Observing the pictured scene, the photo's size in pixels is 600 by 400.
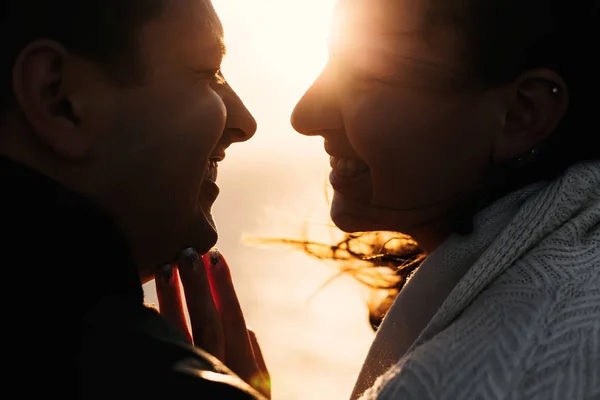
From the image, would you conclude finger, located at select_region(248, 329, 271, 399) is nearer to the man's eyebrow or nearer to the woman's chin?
the woman's chin

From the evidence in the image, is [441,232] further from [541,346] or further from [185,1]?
[185,1]

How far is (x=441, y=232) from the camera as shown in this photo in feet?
7.54

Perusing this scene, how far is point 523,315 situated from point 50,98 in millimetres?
1161

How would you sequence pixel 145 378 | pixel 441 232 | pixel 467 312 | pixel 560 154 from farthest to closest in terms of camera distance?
pixel 441 232 → pixel 560 154 → pixel 467 312 → pixel 145 378

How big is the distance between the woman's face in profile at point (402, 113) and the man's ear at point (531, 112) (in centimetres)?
5

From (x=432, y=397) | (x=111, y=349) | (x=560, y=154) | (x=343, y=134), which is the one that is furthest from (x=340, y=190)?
(x=111, y=349)

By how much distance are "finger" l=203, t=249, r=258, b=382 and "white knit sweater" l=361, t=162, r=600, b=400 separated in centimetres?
92

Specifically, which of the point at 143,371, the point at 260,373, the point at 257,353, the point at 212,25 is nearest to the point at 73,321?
the point at 143,371

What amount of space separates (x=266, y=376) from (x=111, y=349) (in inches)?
60.9

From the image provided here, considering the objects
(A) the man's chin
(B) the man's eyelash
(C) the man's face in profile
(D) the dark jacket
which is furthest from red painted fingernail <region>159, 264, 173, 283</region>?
(D) the dark jacket

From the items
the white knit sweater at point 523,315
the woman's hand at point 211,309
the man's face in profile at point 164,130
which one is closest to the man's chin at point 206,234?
the man's face in profile at point 164,130

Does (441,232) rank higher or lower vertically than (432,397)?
higher

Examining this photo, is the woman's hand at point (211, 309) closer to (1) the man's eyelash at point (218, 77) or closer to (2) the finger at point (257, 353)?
(2) the finger at point (257, 353)

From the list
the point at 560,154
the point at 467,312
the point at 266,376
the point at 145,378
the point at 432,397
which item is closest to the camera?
the point at 145,378
